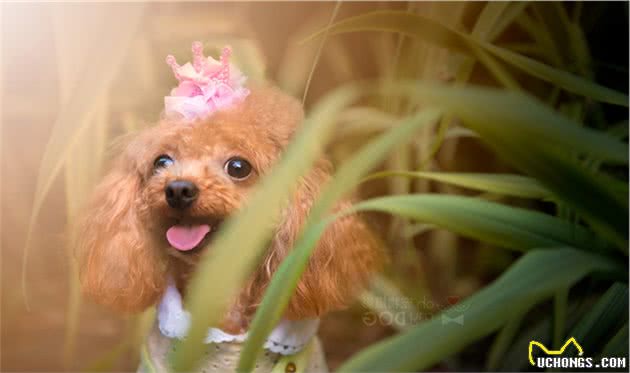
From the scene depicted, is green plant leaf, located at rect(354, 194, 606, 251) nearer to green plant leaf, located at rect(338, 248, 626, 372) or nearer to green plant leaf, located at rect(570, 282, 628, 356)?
green plant leaf, located at rect(338, 248, 626, 372)

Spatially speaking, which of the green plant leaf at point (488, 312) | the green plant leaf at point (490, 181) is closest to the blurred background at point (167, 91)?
the green plant leaf at point (490, 181)

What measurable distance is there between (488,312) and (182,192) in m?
0.39

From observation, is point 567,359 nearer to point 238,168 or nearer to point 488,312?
point 488,312

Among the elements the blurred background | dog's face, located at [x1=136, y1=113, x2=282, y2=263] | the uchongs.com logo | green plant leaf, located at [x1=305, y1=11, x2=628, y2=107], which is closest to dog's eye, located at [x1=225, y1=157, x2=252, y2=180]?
dog's face, located at [x1=136, y1=113, x2=282, y2=263]

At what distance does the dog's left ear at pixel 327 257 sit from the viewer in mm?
855

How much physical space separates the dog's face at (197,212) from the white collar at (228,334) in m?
0.02

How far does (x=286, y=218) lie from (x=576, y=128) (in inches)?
14.1

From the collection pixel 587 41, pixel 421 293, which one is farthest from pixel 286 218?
pixel 587 41

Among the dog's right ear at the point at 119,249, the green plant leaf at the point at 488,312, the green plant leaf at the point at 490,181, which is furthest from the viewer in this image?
the dog's right ear at the point at 119,249

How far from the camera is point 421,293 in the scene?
0.92m

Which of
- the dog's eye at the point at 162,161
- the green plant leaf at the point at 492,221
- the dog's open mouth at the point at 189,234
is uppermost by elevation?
the dog's eye at the point at 162,161

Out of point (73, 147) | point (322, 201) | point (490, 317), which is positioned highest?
point (73, 147)

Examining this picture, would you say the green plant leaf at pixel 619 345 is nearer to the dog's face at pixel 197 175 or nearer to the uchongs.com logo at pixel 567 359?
the uchongs.com logo at pixel 567 359

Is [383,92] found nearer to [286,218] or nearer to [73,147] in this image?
[286,218]
